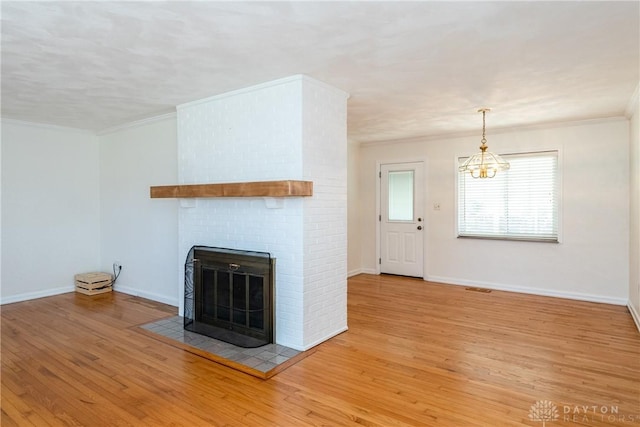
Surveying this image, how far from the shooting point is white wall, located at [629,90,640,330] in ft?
12.7

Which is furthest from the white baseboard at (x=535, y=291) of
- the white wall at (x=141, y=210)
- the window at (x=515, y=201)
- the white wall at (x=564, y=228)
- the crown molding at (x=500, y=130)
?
the white wall at (x=141, y=210)

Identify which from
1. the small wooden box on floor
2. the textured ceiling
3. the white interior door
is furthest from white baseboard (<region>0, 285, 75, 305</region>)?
the white interior door

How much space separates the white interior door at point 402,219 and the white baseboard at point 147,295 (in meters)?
3.51

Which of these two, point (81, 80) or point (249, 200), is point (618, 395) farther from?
point (81, 80)

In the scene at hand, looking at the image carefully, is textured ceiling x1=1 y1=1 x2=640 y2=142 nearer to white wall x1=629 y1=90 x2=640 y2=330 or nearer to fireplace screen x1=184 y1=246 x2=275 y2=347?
white wall x1=629 y1=90 x2=640 y2=330

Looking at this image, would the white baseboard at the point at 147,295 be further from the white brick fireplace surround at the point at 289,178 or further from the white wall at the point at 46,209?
the white brick fireplace surround at the point at 289,178

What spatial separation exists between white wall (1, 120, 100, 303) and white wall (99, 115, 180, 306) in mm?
208

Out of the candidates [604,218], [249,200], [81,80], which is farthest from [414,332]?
[81,80]

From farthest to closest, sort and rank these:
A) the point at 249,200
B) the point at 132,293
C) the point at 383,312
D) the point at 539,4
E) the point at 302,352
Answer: the point at 132,293, the point at 383,312, the point at 249,200, the point at 302,352, the point at 539,4

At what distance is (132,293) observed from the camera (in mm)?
5316

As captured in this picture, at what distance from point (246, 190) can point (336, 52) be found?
1358mm

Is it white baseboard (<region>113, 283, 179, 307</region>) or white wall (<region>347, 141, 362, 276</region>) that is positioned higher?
white wall (<region>347, 141, 362, 276</region>)

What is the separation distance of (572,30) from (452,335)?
2666 millimetres

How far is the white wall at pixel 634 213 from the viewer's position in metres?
3.88
